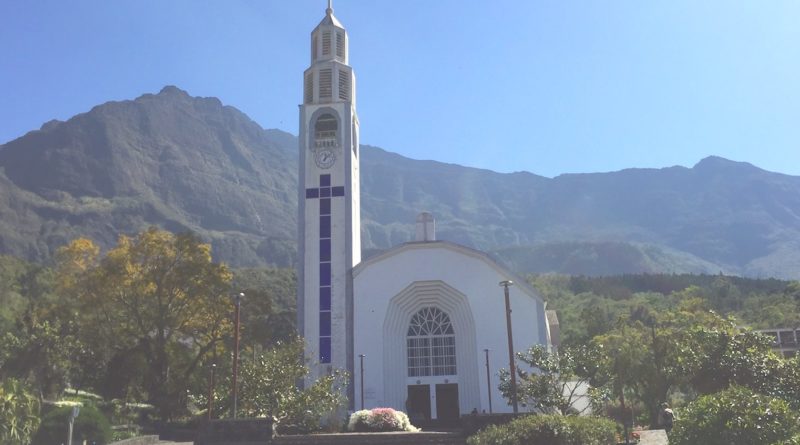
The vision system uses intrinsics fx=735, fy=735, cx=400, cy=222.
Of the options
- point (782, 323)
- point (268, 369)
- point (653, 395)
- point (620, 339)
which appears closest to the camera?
point (268, 369)

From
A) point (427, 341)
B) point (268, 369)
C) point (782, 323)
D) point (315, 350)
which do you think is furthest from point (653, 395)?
point (782, 323)

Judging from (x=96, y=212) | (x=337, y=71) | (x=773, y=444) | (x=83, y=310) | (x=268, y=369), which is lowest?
(x=773, y=444)

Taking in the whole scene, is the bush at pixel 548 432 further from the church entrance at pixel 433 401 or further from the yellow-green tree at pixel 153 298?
the yellow-green tree at pixel 153 298

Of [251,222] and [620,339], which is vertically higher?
[251,222]

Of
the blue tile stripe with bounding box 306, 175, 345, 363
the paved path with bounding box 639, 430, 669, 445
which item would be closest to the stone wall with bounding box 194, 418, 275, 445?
the paved path with bounding box 639, 430, 669, 445

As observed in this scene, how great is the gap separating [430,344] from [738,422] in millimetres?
22483

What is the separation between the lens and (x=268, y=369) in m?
23.0

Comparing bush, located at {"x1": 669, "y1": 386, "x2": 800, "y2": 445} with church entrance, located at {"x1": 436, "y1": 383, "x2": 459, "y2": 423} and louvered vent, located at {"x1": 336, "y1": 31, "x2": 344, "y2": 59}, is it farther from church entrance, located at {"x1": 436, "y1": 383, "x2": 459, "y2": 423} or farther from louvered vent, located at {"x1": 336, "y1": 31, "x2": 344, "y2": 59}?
louvered vent, located at {"x1": 336, "y1": 31, "x2": 344, "y2": 59}

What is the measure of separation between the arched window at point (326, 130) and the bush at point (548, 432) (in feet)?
77.5

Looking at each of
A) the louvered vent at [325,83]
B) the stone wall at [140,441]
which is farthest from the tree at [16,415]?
the louvered vent at [325,83]

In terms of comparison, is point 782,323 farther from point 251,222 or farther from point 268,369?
point 251,222

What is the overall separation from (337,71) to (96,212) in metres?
133

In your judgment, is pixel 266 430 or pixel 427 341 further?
pixel 427 341

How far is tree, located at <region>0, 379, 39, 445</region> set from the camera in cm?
2033
